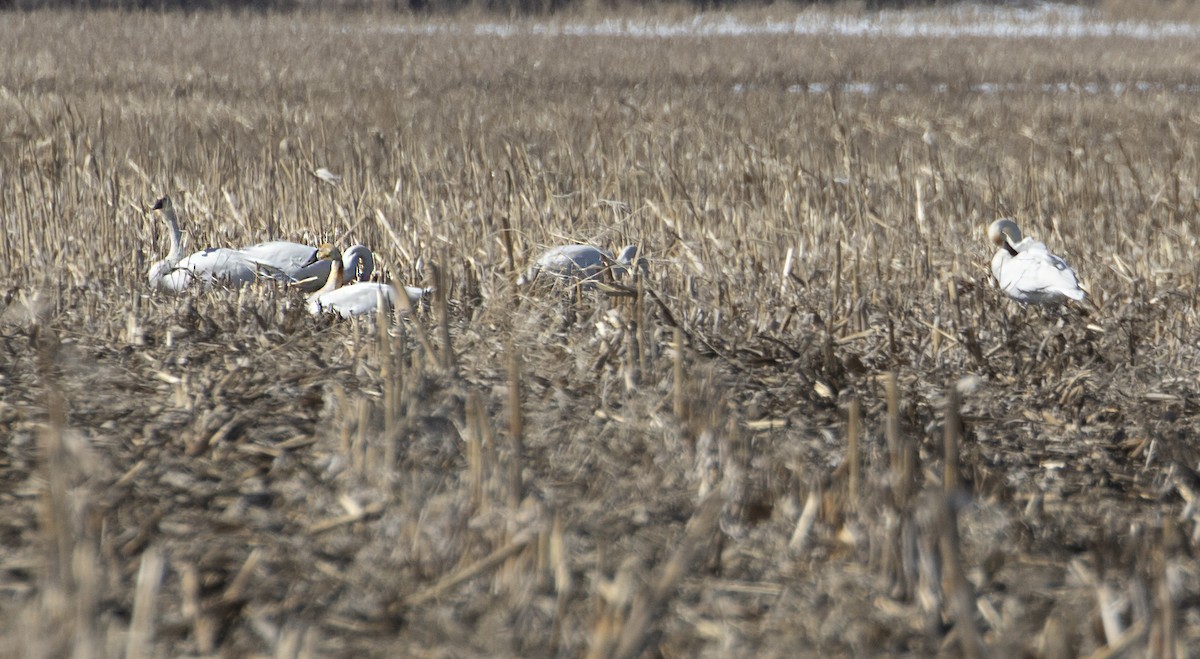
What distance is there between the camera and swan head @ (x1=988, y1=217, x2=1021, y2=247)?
422 centimetres

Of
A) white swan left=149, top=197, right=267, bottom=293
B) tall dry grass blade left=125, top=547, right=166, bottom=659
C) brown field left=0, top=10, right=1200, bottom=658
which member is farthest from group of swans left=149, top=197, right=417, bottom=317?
tall dry grass blade left=125, top=547, right=166, bottom=659

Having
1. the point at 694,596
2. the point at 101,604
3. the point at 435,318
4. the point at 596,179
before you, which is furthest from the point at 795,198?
the point at 101,604

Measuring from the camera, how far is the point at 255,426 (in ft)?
8.56

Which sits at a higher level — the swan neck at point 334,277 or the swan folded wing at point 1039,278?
the swan folded wing at point 1039,278

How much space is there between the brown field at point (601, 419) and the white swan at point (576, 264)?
0.27ft

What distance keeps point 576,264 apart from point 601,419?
3.40 feet

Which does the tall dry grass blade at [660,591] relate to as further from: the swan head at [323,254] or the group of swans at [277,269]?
the swan head at [323,254]

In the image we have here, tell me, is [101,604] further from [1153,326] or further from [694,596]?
[1153,326]

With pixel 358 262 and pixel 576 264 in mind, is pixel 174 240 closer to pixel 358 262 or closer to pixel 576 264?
pixel 358 262

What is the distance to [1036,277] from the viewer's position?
3.67m

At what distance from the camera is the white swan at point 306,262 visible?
13.0 feet

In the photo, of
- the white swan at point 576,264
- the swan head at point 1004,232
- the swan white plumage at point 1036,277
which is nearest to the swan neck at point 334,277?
the white swan at point 576,264

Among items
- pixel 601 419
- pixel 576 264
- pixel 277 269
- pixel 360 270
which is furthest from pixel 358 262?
pixel 601 419

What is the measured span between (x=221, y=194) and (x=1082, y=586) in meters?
4.66
